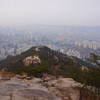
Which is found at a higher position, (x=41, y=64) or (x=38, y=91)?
(x=38, y=91)

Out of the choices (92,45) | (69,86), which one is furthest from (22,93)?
(92,45)

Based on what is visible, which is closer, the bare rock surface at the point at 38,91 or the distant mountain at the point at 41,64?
the bare rock surface at the point at 38,91

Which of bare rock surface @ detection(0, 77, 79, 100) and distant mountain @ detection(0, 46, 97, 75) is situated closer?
bare rock surface @ detection(0, 77, 79, 100)

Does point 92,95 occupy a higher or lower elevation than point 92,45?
higher

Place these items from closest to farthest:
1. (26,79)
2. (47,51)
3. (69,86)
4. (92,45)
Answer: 1. (69,86)
2. (26,79)
3. (47,51)
4. (92,45)

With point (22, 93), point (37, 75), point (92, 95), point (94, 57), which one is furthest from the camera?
point (94, 57)

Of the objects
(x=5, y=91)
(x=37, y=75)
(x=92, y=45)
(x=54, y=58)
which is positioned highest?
(x=5, y=91)

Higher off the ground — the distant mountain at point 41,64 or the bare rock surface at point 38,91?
the bare rock surface at point 38,91

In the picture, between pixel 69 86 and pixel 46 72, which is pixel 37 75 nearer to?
pixel 46 72

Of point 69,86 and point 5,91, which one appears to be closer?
point 5,91

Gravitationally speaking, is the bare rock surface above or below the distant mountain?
above

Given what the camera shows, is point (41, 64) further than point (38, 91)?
Yes
